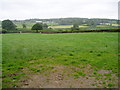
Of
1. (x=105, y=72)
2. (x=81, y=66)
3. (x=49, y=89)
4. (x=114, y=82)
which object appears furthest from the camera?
(x=81, y=66)

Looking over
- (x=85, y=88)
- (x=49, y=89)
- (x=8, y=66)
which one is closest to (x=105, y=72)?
(x=85, y=88)

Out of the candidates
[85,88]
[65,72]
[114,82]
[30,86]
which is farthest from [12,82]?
[114,82]

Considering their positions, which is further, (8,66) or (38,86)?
(8,66)

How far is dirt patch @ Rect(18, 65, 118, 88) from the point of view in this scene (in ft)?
17.2

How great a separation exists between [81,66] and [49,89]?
3218 mm

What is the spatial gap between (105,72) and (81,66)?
150 cm

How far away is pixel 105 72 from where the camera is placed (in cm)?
661

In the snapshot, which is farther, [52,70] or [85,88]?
[52,70]

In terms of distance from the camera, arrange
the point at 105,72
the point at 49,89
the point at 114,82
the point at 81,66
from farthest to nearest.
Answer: the point at 81,66, the point at 105,72, the point at 114,82, the point at 49,89

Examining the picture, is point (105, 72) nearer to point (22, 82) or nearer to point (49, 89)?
point (49, 89)

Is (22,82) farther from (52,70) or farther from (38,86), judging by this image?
(52,70)

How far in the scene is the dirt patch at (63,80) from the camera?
17.2 feet

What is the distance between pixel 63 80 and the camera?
571 cm

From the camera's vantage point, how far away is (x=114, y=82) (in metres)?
5.42
